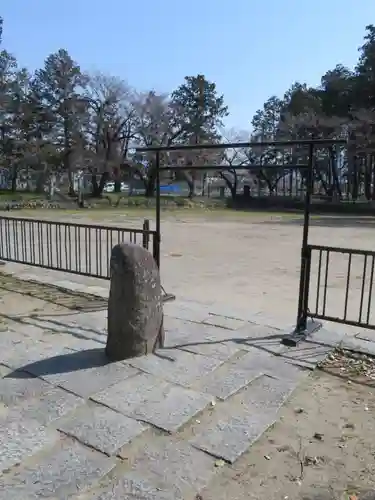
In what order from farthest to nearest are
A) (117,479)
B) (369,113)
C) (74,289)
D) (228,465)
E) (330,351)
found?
(369,113) → (74,289) → (330,351) → (228,465) → (117,479)

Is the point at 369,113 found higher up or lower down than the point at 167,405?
higher up

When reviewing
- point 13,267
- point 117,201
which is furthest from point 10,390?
point 117,201

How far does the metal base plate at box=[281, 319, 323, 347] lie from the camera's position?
384 cm

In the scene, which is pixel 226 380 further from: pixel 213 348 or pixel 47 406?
pixel 47 406

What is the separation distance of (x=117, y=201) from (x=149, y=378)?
2884cm

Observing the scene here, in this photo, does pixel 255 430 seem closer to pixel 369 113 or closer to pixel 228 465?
pixel 228 465

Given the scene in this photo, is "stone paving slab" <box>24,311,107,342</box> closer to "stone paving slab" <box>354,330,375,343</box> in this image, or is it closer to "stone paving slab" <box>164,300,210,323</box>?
"stone paving slab" <box>164,300,210,323</box>

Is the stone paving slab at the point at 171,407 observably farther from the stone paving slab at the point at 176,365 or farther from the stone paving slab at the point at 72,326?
the stone paving slab at the point at 72,326

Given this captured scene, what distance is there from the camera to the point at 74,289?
5.78m

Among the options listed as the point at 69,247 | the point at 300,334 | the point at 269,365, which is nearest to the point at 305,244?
the point at 300,334

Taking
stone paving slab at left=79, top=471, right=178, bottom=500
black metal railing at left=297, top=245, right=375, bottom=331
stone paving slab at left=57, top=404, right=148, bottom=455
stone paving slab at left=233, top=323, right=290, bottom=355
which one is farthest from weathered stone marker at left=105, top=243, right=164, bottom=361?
black metal railing at left=297, top=245, right=375, bottom=331

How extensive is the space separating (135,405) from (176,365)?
658 mm

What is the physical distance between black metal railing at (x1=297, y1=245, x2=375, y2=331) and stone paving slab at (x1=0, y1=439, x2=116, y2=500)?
2.42m

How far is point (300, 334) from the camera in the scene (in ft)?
13.1
